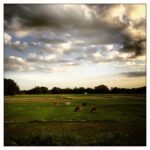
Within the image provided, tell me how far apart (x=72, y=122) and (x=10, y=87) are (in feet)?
2.51

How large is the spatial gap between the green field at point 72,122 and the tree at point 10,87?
59 mm

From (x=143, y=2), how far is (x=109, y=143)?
61.1 inches

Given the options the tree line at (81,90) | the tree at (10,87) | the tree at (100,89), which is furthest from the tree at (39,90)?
the tree at (100,89)

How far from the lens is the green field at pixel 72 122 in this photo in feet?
13.3

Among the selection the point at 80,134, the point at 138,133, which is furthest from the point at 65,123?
the point at 138,133

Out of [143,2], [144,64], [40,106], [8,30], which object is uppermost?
[143,2]

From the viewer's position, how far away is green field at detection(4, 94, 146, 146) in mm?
4047

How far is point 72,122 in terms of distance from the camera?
410 centimetres

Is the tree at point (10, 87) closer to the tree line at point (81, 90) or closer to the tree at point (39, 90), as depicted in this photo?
the tree line at point (81, 90)

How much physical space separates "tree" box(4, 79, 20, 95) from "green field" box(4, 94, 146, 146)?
6cm

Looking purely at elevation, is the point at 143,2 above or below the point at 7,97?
above

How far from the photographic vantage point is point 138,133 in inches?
160

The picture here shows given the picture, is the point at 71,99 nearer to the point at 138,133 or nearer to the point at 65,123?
the point at 65,123

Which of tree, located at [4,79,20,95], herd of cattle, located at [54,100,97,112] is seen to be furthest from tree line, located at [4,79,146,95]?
herd of cattle, located at [54,100,97,112]
